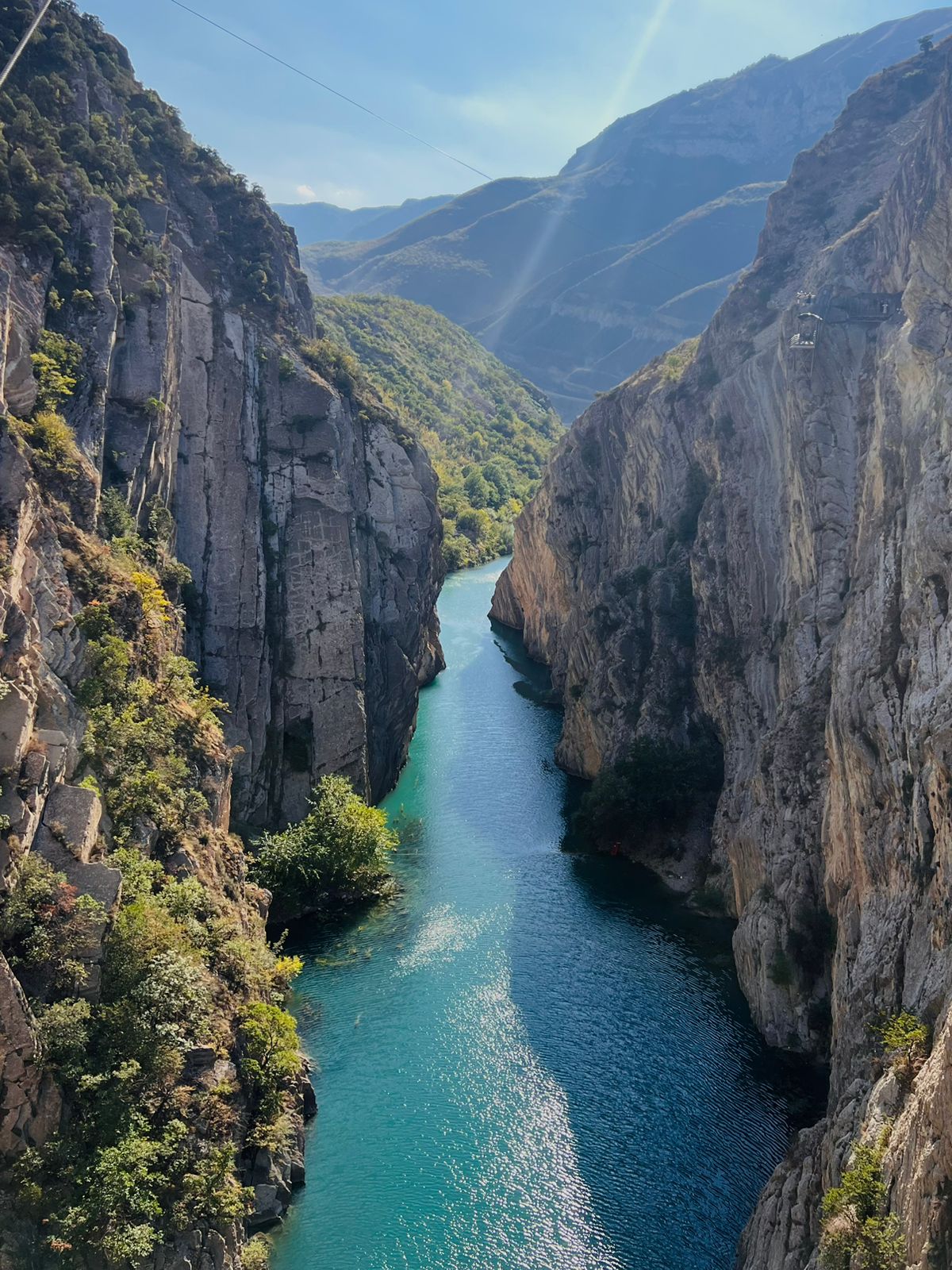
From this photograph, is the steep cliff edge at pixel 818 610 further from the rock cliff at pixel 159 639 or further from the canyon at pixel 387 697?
the rock cliff at pixel 159 639

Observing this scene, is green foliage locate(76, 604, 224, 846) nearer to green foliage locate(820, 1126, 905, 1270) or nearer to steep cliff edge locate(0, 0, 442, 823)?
steep cliff edge locate(0, 0, 442, 823)

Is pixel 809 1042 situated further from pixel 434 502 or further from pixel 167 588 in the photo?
pixel 434 502

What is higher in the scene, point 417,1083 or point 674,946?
point 674,946

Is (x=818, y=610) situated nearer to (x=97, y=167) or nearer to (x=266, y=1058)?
(x=266, y=1058)

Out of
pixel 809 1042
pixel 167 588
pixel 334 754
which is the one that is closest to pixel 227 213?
pixel 167 588

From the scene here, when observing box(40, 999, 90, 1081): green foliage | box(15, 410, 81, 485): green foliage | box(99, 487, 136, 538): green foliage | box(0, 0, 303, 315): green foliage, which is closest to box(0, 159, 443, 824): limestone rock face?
box(0, 0, 303, 315): green foliage

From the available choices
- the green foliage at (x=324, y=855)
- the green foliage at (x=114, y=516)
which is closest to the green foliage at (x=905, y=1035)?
the green foliage at (x=324, y=855)
